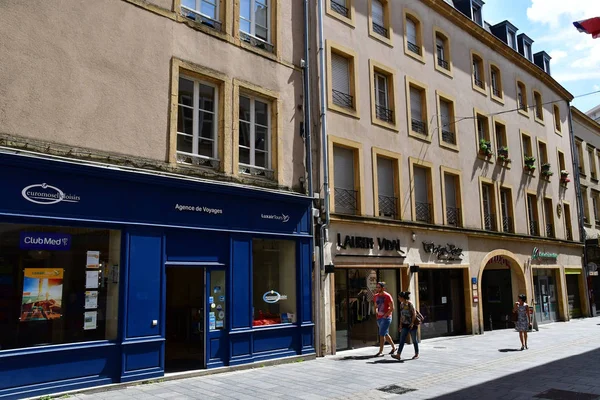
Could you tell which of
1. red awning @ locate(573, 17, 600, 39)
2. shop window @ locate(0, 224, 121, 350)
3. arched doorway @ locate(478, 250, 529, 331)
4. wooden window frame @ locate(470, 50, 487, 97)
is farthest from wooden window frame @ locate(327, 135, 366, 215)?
arched doorway @ locate(478, 250, 529, 331)

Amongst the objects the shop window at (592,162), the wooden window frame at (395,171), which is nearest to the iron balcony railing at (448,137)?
the wooden window frame at (395,171)

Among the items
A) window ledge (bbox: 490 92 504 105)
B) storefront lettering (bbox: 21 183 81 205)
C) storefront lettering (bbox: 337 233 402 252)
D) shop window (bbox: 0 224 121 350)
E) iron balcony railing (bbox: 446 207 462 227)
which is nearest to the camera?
shop window (bbox: 0 224 121 350)

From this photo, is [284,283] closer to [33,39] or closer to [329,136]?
[329,136]

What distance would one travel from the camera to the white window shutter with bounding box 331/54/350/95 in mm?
14492

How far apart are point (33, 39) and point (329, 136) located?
734 centimetres

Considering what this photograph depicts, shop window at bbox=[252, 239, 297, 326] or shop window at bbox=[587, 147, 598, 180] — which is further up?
shop window at bbox=[587, 147, 598, 180]

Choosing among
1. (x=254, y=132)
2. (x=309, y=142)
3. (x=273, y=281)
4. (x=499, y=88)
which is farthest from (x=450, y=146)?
(x=273, y=281)

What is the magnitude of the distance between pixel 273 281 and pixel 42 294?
5.08 m

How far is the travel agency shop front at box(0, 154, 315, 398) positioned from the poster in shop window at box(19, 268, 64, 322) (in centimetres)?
2

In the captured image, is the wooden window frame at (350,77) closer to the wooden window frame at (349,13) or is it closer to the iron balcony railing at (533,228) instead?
the wooden window frame at (349,13)

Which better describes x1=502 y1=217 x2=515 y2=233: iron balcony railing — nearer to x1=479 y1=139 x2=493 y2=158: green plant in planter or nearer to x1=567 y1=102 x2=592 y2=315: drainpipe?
x1=479 y1=139 x2=493 y2=158: green plant in planter

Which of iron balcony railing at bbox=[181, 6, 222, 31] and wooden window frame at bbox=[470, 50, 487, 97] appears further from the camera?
wooden window frame at bbox=[470, 50, 487, 97]

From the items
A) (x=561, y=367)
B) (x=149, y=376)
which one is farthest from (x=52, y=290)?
(x=561, y=367)

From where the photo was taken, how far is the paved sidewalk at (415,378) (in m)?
8.38
